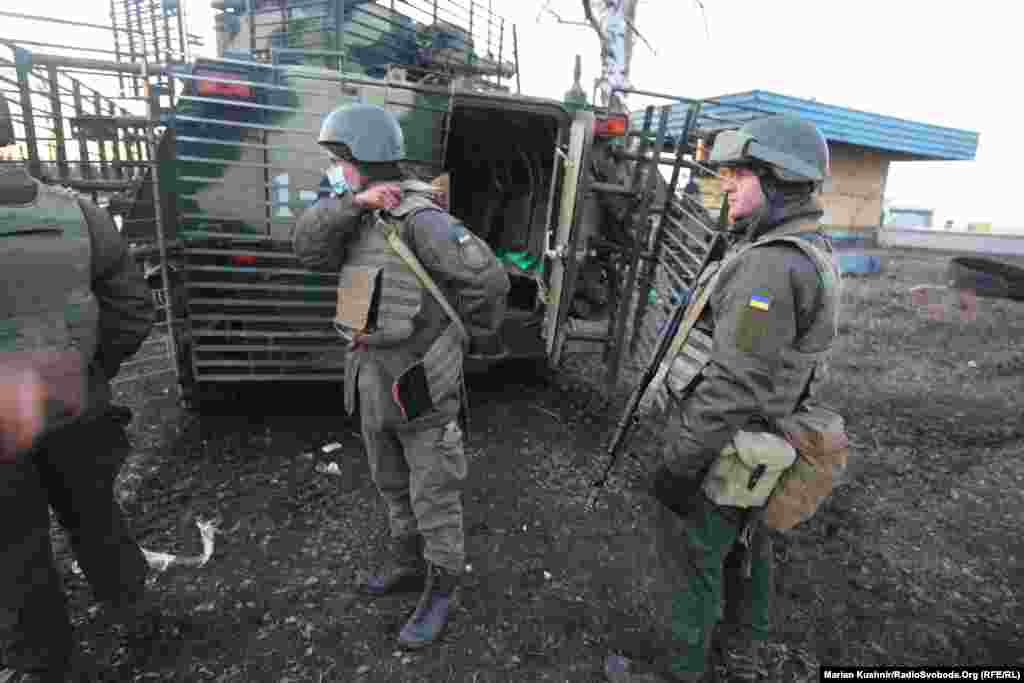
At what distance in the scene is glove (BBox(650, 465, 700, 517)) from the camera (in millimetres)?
1844

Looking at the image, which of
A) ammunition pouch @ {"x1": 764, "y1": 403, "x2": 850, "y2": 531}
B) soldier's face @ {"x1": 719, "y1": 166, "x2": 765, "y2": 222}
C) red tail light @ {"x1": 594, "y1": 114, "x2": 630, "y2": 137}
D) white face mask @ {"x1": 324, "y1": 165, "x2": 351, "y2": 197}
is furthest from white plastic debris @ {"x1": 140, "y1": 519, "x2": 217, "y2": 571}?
red tail light @ {"x1": 594, "y1": 114, "x2": 630, "y2": 137}

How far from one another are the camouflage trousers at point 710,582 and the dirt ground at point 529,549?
14cm

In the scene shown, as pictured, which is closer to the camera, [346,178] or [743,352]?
[743,352]

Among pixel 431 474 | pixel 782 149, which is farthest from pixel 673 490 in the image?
pixel 782 149

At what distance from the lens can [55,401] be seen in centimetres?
178

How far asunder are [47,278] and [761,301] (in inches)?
81.8

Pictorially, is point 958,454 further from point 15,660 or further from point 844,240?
point 844,240

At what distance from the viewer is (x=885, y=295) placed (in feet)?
31.0

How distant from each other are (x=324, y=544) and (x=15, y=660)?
1221mm

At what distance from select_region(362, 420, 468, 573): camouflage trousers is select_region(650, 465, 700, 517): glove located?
2.54 feet

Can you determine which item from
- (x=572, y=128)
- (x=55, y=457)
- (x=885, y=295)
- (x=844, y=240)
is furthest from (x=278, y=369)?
(x=844, y=240)

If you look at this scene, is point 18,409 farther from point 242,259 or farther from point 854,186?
point 854,186

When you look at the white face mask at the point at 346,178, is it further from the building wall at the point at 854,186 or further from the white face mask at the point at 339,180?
the building wall at the point at 854,186

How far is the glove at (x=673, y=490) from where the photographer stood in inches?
72.6
